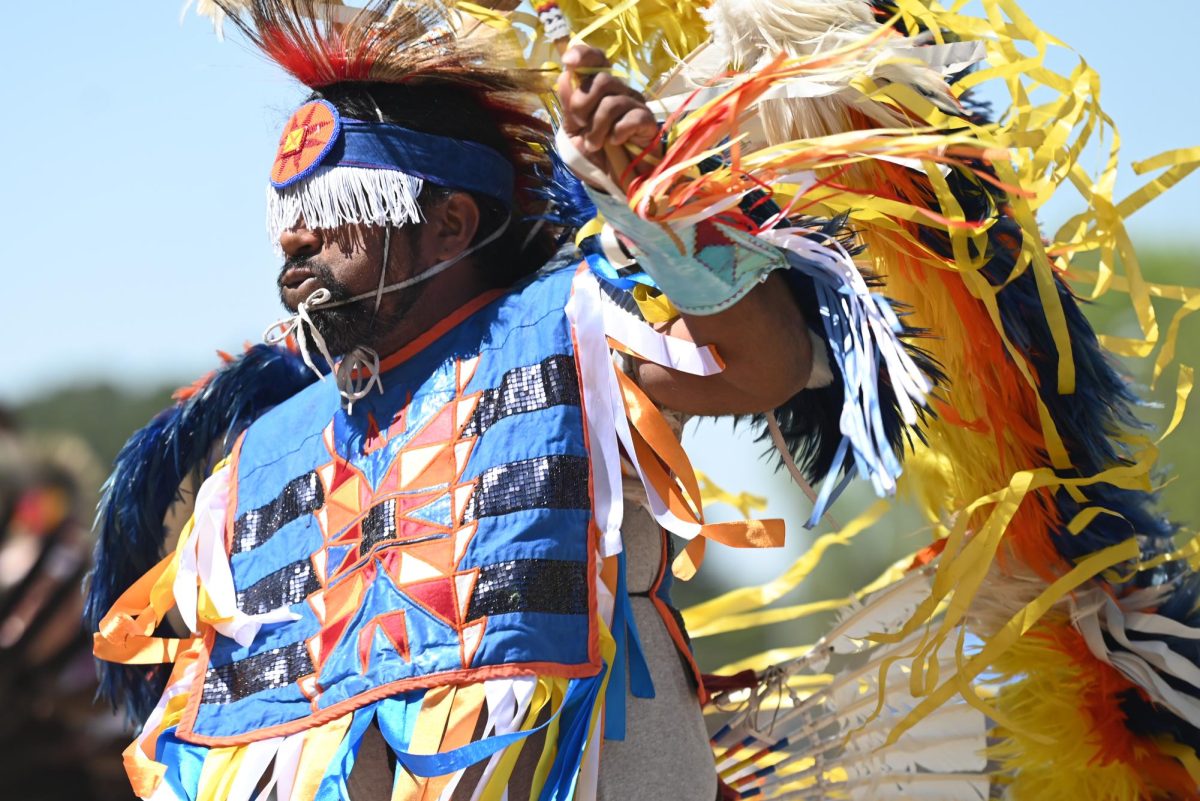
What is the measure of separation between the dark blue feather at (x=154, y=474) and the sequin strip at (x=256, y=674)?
0.53 metres

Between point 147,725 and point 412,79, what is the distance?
132cm

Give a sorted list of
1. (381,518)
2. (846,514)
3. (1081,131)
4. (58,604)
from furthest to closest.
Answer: (846,514) < (58,604) < (381,518) < (1081,131)

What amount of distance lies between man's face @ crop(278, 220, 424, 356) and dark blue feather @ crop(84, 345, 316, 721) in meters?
0.57

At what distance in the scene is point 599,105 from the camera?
1.92 m

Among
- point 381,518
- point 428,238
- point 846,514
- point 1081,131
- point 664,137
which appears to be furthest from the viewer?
point 846,514

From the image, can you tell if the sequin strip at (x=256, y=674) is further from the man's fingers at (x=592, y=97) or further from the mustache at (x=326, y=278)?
the man's fingers at (x=592, y=97)

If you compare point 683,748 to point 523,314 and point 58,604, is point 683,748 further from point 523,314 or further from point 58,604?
point 58,604

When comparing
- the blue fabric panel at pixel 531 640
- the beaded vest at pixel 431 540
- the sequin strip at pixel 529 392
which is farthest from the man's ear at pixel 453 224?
the blue fabric panel at pixel 531 640

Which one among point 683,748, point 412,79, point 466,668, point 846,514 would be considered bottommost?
point 846,514

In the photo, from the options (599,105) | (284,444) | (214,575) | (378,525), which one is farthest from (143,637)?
(599,105)

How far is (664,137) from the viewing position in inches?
85.1

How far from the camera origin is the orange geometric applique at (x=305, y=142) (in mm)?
2621

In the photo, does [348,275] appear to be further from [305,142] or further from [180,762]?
[180,762]

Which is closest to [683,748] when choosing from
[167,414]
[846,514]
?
[167,414]
